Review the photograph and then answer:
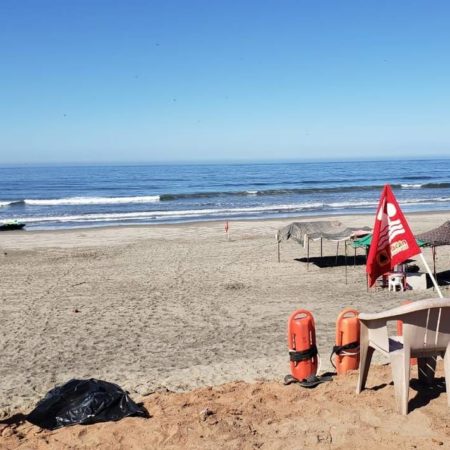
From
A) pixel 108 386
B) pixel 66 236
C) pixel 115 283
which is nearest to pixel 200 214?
pixel 66 236

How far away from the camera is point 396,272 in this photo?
14.3m

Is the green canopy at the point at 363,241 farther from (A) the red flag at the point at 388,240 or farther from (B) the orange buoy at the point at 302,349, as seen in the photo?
(A) the red flag at the point at 388,240

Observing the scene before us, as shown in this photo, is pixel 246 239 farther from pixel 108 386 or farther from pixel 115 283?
pixel 108 386

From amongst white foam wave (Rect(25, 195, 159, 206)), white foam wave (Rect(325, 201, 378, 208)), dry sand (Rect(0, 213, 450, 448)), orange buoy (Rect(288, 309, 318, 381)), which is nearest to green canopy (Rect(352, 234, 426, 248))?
dry sand (Rect(0, 213, 450, 448))

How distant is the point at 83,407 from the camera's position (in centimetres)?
614

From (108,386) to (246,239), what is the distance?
17.8m

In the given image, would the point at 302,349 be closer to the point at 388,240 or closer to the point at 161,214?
the point at 388,240

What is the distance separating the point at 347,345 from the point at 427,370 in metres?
1.18

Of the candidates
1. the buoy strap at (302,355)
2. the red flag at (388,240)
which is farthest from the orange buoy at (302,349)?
the red flag at (388,240)

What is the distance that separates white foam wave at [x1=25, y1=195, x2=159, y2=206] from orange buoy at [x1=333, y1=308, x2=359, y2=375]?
40.8 meters

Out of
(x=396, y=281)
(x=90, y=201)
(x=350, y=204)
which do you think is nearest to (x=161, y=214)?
(x=90, y=201)

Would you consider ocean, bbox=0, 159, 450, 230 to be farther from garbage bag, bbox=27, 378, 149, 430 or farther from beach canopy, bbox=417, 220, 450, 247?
garbage bag, bbox=27, 378, 149, 430

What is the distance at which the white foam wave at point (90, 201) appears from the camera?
153ft

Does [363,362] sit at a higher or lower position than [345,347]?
higher
